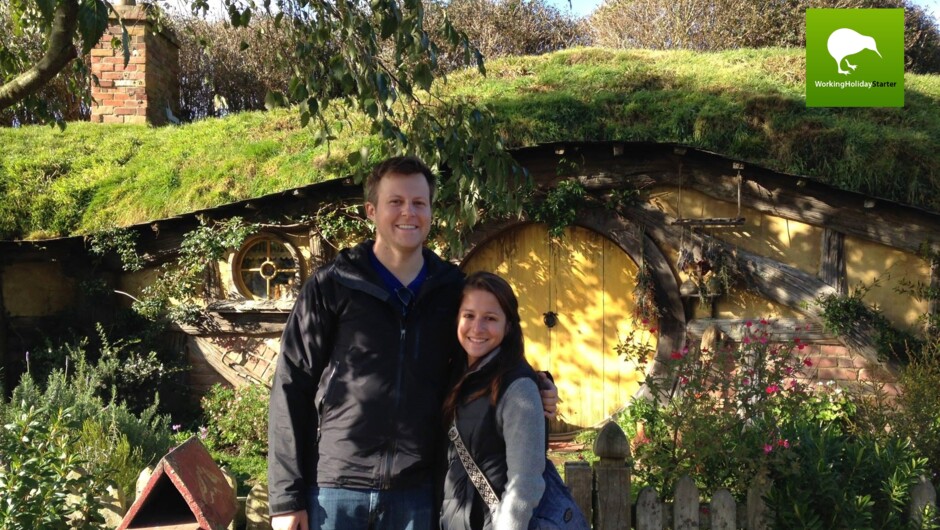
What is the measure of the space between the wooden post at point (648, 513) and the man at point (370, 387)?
1076mm

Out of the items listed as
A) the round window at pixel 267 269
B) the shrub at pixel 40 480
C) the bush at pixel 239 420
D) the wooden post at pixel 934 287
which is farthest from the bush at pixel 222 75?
the shrub at pixel 40 480

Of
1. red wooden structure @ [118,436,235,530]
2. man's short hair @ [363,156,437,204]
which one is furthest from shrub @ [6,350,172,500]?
man's short hair @ [363,156,437,204]

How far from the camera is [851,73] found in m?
7.36

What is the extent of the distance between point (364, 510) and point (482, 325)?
69 centimetres

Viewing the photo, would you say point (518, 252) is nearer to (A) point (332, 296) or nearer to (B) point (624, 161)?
(B) point (624, 161)

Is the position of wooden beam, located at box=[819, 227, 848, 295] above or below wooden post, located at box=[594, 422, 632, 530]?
above

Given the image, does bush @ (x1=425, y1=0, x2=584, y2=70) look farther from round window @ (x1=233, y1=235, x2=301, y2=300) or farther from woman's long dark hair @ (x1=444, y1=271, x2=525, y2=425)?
woman's long dark hair @ (x1=444, y1=271, x2=525, y2=425)

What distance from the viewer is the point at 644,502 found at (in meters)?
3.12

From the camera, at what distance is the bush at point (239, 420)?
6.49m

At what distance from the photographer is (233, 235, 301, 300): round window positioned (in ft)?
23.3

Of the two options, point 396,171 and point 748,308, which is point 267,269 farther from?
point 396,171

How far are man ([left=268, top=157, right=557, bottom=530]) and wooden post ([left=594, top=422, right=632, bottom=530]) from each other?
2.79 feet

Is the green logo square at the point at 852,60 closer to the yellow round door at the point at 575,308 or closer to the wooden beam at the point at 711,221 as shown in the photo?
the wooden beam at the point at 711,221

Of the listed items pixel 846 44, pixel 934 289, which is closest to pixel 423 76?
pixel 934 289
